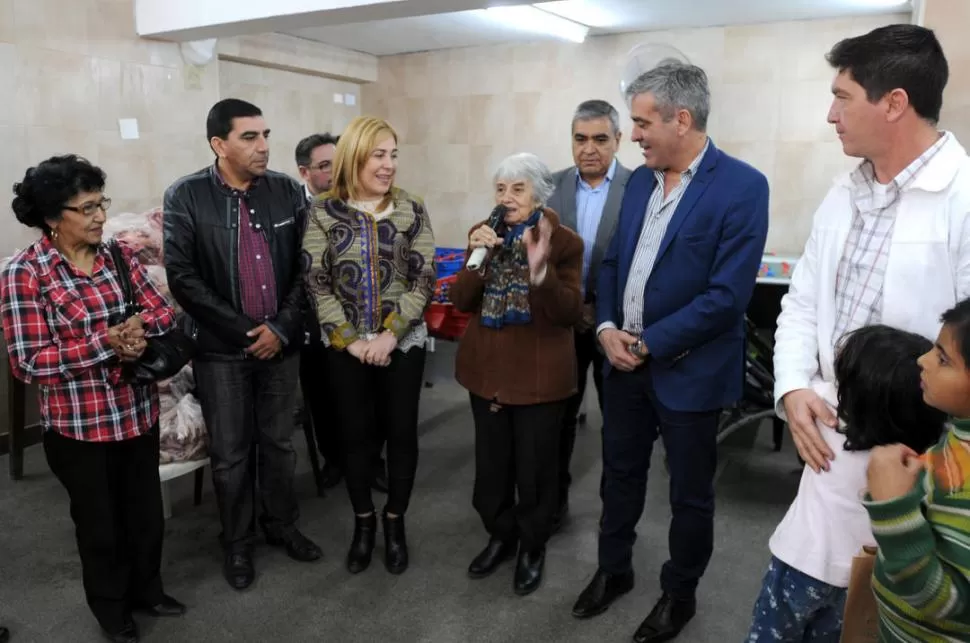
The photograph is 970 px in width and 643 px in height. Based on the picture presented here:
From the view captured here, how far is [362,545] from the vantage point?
272cm

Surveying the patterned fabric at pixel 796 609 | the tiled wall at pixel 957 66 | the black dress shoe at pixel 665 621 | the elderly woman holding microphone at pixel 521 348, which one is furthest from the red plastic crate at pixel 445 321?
the patterned fabric at pixel 796 609

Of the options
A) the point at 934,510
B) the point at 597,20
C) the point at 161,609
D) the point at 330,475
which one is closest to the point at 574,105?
the point at 597,20

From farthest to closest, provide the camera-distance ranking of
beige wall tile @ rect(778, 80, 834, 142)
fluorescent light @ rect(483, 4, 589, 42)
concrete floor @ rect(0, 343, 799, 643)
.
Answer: beige wall tile @ rect(778, 80, 834, 142) < fluorescent light @ rect(483, 4, 589, 42) < concrete floor @ rect(0, 343, 799, 643)

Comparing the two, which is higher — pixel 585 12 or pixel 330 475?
pixel 585 12

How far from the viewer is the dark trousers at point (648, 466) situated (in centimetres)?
211

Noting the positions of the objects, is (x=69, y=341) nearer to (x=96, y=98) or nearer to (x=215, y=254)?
(x=215, y=254)

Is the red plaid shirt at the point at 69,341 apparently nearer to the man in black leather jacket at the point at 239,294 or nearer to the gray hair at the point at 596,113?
the man in black leather jacket at the point at 239,294

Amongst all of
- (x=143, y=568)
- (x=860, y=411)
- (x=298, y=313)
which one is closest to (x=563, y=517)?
(x=298, y=313)

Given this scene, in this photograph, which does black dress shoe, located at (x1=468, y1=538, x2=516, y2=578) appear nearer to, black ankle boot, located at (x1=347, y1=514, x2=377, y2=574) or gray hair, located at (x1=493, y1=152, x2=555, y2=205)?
black ankle boot, located at (x1=347, y1=514, x2=377, y2=574)

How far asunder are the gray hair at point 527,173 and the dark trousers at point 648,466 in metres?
0.63

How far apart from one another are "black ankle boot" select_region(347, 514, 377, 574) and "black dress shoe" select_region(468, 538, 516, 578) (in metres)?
0.39

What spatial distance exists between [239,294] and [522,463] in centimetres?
114

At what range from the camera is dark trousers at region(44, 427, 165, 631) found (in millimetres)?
2096

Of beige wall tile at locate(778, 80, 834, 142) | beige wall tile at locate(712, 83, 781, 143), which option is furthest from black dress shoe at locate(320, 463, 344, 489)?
beige wall tile at locate(778, 80, 834, 142)
